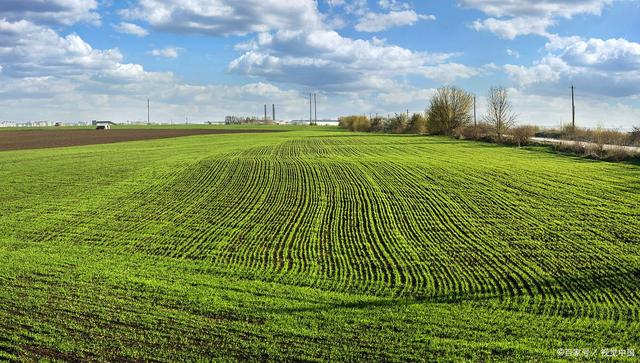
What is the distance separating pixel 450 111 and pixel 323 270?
7156 centimetres

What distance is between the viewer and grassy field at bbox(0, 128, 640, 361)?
9.45 m

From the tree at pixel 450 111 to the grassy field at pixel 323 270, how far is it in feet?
176

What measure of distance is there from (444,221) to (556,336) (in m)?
9.96

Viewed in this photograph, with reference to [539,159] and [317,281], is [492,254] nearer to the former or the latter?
[317,281]

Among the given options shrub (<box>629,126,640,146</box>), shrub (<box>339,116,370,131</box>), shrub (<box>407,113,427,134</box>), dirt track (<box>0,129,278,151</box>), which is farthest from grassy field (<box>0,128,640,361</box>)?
shrub (<box>339,116,370,131</box>)

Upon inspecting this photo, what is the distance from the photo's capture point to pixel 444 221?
63.8 ft

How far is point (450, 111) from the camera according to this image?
81.2m

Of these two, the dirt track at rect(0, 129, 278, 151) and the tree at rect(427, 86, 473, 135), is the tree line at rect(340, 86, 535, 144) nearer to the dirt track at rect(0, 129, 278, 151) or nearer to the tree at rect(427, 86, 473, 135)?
the tree at rect(427, 86, 473, 135)

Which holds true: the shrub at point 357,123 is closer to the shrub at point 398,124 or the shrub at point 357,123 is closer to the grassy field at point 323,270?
the shrub at point 398,124

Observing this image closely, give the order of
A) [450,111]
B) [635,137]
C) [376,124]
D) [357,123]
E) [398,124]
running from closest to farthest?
[635,137], [450,111], [398,124], [376,124], [357,123]

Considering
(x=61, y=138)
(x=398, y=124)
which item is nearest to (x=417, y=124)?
(x=398, y=124)

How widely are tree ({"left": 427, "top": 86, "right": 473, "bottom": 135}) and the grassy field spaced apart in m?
53.6

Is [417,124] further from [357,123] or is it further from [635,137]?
[635,137]

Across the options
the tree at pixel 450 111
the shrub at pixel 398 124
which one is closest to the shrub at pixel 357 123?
the shrub at pixel 398 124
